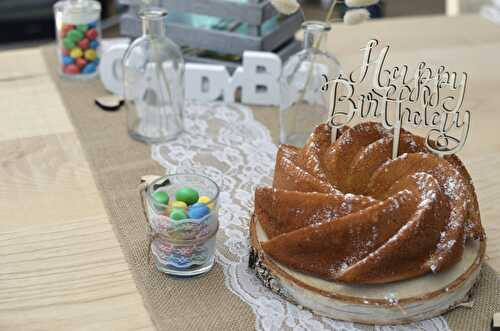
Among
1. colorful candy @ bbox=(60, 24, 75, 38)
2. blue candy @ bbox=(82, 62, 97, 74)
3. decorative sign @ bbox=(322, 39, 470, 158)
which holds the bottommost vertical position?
blue candy @ bbox=(82, 62, 97, 74)

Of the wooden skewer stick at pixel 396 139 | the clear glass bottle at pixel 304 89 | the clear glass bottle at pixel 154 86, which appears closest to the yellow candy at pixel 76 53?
the clear glass bottle at pixel 154 86

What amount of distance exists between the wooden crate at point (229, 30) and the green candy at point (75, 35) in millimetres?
141

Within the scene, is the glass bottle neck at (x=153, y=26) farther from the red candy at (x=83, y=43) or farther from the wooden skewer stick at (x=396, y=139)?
the wooden skewer stick at (x=396, y=139)

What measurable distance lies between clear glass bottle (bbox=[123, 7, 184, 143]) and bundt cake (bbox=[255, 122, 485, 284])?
0.52 metres

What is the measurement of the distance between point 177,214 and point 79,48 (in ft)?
2.94

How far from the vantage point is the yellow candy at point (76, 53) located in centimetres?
183

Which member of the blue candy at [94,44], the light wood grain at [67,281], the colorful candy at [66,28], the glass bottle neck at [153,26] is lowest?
the light wood grain at [67,281]

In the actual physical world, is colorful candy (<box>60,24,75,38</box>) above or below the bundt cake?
below

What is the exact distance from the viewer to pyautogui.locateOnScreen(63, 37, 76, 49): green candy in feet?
5.97

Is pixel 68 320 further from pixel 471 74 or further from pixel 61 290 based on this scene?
pixel 471 74

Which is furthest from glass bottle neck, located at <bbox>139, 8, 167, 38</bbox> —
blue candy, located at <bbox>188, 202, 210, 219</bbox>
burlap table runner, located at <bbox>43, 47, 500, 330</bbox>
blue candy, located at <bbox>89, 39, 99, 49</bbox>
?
blue candy, located at <bbox>188, 202, 210, 219</bbox>

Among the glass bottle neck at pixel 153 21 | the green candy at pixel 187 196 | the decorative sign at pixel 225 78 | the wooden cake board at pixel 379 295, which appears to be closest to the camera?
the wooden cake board at pixel 379 295

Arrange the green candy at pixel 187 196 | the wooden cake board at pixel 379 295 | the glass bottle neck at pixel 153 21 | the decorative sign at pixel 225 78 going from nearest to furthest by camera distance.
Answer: the wooden cake board at pixel 379 295, the green candy at pixel 187 196, the glass bottle neck at pixel 153 21, the decorative sign at pixel 225 78

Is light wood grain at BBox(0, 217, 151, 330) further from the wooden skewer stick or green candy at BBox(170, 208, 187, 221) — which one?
the wooden skewer stick
